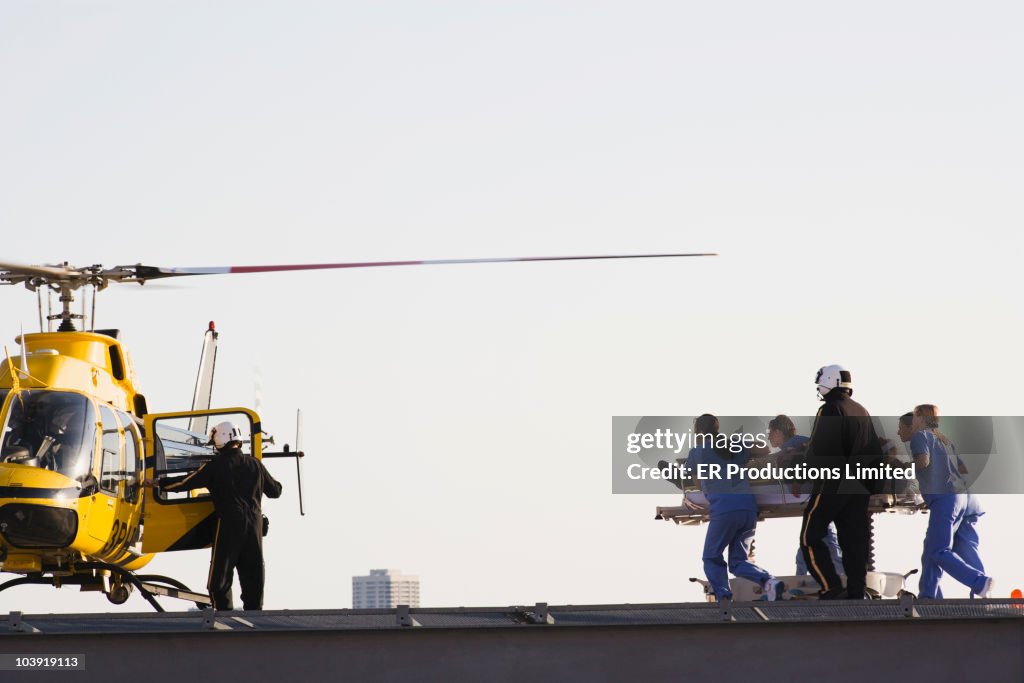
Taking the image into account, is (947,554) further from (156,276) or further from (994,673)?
(156,276)

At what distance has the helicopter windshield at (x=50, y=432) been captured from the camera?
1439 cm

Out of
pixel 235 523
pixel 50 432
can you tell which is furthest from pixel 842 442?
pixel 50 432

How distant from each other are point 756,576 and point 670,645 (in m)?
3.64

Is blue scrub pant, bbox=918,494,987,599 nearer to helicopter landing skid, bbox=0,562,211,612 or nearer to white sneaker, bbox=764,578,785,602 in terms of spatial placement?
white sneaker, bbox=764,578,785,602

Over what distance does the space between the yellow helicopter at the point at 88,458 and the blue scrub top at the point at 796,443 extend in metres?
2.17

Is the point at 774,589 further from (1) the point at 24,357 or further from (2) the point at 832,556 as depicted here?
(1) the point at 24,357

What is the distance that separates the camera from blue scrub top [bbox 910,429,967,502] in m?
14.2

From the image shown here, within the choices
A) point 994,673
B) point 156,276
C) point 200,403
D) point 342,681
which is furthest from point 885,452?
point 200,403

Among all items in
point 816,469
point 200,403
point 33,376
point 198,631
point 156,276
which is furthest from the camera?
point 200,403

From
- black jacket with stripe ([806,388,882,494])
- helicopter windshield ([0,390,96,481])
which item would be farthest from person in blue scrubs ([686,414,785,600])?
helicopter windshield ([0,390,96,481])

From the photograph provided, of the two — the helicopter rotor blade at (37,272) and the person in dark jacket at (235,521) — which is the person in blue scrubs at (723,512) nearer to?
the person in dark jacket at (235,521)

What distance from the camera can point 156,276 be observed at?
1683 cm

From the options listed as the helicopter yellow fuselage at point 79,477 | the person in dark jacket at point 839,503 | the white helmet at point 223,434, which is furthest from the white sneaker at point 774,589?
the helicopter yellow fuselage at point 79,477

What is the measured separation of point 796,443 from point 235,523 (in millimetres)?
5064
